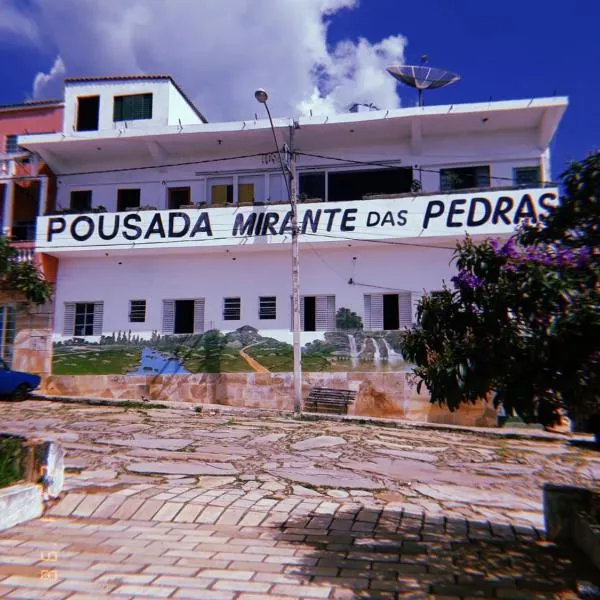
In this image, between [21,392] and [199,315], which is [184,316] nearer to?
[199,315]

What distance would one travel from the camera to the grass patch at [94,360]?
16922 millimetres

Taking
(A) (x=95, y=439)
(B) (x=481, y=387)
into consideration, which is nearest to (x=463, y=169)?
(A) (x=95, y=439)

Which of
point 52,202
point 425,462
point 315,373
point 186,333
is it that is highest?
point 52,202

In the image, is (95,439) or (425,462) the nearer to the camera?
(425,462)

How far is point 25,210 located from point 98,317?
4.89 meters

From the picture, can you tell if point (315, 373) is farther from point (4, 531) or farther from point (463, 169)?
point (4, 531)

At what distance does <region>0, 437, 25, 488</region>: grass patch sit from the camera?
5891 mm

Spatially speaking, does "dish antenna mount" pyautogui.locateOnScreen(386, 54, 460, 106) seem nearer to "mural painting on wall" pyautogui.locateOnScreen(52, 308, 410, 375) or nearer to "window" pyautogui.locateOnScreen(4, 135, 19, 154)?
"mural painting on wall" pyautogui.locateOnScreen(52, 308, 410, 375)

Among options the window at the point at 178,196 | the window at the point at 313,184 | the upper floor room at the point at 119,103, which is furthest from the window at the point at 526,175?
the upper floor room at the point at 119,103

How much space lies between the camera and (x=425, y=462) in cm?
905

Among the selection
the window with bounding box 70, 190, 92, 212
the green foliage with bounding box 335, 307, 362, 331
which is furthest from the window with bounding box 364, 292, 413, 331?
the window with bounding box 70, 190, 92, 212

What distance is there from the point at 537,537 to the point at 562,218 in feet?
10.2

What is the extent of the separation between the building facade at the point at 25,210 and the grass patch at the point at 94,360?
460 mm

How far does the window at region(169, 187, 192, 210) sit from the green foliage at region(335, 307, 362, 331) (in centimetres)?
654
